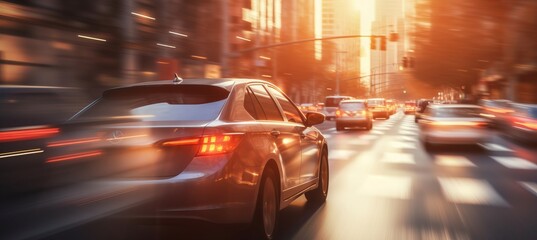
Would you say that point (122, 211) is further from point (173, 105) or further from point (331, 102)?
point (331, 102)

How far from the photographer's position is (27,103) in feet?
24.5

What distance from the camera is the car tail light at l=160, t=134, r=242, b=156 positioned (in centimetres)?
476

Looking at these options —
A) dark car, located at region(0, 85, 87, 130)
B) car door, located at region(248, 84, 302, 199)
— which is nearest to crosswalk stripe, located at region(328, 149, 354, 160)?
dark car, located at region(0, 85, 87, 130)

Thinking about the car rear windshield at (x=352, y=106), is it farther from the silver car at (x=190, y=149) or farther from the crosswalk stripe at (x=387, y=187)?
the silver car at (x=190, y=149)

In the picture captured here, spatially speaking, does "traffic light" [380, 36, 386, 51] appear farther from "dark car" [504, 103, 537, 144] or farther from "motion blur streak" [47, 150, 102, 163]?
"motion blur streak" [47, 150, 102, 163]

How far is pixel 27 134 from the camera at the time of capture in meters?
6.66

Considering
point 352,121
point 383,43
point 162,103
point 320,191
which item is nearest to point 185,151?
point 162,103

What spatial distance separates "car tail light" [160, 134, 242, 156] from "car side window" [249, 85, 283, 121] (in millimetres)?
910

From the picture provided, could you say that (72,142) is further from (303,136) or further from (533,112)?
(533,112)

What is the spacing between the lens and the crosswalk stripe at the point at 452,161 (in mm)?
13662

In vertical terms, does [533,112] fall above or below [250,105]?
below

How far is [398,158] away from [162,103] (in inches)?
414

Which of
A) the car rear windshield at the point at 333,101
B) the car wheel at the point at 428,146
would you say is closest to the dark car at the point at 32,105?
the car wheel at the point at 428,146

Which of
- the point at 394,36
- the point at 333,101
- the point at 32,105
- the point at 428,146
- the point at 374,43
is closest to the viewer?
the point at 32,105
